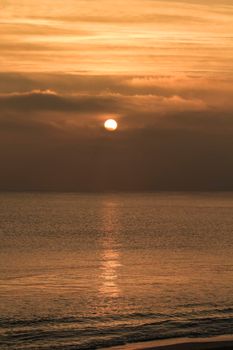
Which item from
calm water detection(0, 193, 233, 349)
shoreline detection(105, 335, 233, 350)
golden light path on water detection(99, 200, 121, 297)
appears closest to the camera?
shoreline detection(105, 335, 233, 350)

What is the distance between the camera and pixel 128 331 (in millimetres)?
32125

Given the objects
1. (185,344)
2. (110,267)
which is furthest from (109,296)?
(110,267)

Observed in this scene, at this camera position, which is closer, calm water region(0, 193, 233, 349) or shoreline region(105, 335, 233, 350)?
shoreline region(105, 335, 233, 350)

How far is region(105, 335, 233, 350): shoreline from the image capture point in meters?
26.1

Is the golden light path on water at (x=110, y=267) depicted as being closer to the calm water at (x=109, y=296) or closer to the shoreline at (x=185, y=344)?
the calm water at (x=109, y=296)

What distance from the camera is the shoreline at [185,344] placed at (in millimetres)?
26094

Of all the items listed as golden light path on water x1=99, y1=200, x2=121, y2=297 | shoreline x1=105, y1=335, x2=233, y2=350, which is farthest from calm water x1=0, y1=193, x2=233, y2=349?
shoreline x1=105, y1=335, x2=233, y2=350

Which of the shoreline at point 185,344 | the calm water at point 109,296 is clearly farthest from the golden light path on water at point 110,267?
the shoreline at point 185,344

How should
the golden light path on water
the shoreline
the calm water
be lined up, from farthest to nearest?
the golden light path on water, the calm water, the shoreline

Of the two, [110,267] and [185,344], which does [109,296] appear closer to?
[185,344]

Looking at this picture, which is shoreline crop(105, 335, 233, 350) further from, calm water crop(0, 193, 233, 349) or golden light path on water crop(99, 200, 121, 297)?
golden light path on water crop(99, 200, 121, 297)

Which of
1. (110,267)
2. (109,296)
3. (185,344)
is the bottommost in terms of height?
(185,344)

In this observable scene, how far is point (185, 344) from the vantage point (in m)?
26.7

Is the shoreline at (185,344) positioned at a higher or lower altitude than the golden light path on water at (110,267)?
lower
